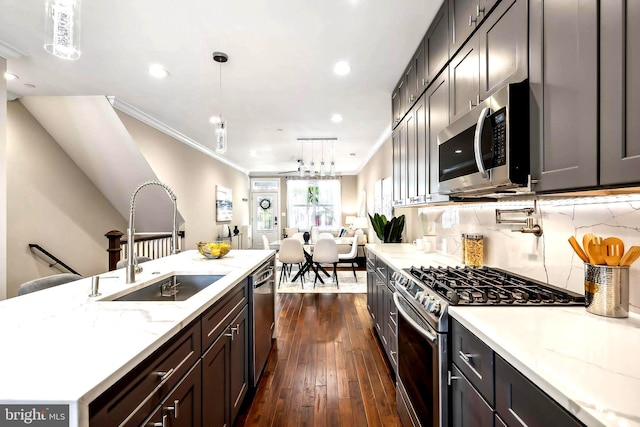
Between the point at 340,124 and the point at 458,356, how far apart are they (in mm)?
4205

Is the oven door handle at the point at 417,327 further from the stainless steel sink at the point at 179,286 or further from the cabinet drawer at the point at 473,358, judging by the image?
the stainless steel sink at the point at 179,286

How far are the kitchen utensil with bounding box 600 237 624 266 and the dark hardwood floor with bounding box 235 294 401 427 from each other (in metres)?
1.52

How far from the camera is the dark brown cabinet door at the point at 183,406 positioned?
39.8 inches

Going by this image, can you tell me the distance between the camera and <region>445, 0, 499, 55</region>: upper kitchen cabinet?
157 centimetres

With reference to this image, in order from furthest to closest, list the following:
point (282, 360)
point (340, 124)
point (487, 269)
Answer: point (340, 124) → point (282, 360) → point (487, 269)

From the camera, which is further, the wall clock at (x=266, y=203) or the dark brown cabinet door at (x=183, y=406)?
the wall clock at (x=266, y=203)

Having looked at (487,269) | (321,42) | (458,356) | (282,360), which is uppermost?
(321,42)

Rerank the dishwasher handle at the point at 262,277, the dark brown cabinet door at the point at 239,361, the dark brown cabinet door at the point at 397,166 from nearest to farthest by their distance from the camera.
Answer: the dark brown cabinet door at the point at 239,361 < the dishwasher handle at the point at 262,277 < the dark brown cabinet door at the point at 397,166

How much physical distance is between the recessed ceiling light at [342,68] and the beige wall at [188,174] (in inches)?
113

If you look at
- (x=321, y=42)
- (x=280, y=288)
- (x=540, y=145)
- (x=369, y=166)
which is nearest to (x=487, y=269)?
(x=540, y=145)

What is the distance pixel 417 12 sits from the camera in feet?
7.22

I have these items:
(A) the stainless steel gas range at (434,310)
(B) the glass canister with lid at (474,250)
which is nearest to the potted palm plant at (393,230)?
(B) the glass canister with lid at (474,250)

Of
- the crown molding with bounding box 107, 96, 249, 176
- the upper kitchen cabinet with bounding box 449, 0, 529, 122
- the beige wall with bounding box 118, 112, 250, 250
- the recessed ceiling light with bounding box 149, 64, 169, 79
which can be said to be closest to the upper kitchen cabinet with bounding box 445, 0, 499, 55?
the upper kitchen cabinet with bounding box 449, 0, 529, 122

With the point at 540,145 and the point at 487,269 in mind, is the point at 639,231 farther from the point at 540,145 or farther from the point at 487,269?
the point at 487,269
